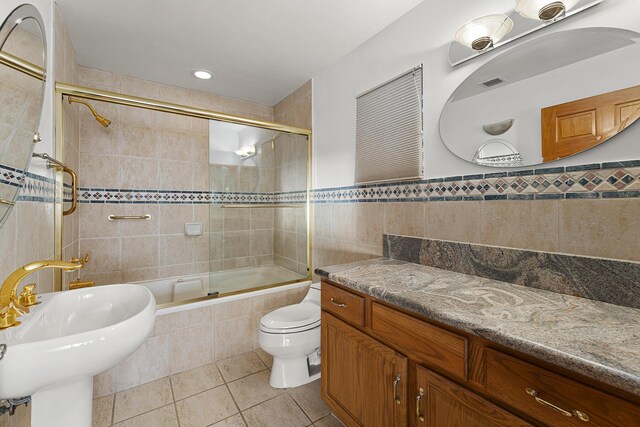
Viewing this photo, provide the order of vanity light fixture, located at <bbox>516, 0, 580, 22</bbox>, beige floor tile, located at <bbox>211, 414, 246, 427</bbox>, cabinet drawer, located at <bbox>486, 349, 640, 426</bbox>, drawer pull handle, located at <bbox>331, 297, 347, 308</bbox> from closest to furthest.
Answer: cabinet drawer, located at <bbox>486, 349, 640, 426</bbox>, vanity light fixture, located at <bbox>516, 0, 580, 22</bbox>, drawer pull handle, located at <bbox>331, 297, 347, 308</bbox>, beige floor tile, located at <bbox>211, 414, 246, 427</bbox>

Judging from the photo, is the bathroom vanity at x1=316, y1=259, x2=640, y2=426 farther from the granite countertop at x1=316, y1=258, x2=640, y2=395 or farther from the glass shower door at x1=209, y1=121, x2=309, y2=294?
the glass shower door at x1=209, y1=121, x2=309, y2=294

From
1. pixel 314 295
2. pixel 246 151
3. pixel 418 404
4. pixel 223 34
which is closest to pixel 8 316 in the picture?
pixel 418 404

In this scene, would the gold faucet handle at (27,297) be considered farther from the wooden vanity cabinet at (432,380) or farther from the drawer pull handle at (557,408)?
the drawer pull handle at (557,408)

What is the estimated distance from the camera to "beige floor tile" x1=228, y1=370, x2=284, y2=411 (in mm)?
1667

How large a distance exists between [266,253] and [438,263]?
65.3 inches

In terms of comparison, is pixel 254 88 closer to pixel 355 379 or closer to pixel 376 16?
pixel 376 16

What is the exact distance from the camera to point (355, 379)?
4.11ft

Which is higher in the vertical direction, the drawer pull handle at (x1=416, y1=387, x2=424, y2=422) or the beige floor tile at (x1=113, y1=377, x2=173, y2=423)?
the drawer pull handle at (x1=416, y1=387, x2=424, y2=422)

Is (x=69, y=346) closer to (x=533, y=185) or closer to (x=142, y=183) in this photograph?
(x=533, y=185)

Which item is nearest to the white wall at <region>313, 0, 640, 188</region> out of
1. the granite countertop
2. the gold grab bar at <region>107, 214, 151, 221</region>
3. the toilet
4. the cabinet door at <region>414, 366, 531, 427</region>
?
the granite countertop

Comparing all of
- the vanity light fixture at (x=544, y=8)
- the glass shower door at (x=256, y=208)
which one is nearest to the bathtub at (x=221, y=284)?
the glass shower door at (x=256, y=208)

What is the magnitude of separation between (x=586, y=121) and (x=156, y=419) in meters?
2.48

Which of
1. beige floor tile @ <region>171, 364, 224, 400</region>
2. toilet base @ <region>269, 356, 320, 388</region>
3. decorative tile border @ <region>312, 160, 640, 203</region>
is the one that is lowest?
beige floor tile @ <region>171, 364, 224, 400</region>

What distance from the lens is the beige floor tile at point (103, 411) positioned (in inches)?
59.4
